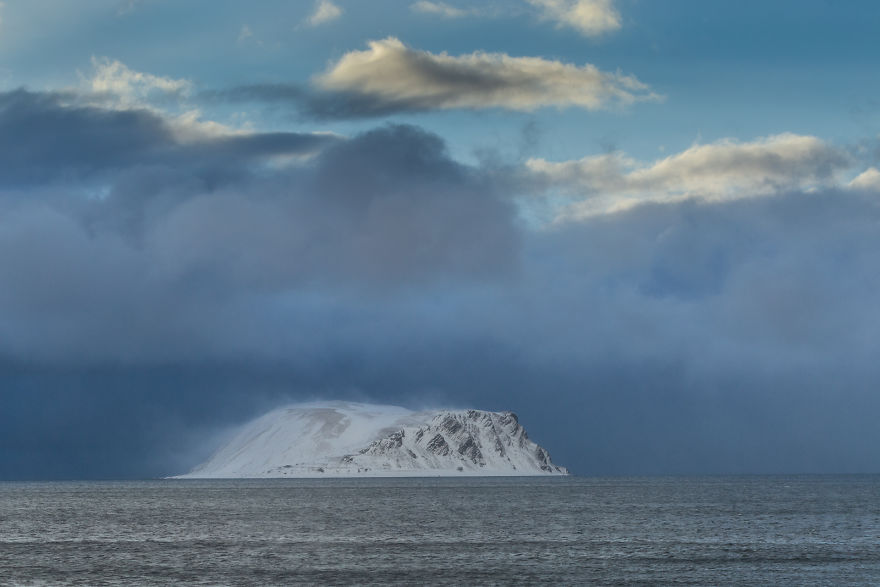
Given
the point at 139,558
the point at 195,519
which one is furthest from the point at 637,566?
the point at 195,519

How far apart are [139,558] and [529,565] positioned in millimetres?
45082

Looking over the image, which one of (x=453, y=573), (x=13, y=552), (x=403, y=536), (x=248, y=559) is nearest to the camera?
(x=453, y=573)

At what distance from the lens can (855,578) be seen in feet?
308

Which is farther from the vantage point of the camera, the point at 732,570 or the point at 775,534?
the point at 775,534

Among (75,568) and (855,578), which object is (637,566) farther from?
(75,568)

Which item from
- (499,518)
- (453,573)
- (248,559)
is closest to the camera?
(453,573)

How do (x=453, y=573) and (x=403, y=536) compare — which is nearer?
(x=453, y=573)

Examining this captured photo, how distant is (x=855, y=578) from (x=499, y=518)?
10069 cm

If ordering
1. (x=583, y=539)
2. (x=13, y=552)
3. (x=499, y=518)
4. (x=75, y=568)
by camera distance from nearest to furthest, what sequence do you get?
(x=75, y=568)
(x=13, y=552)
(x=583, y=539)
(x=499, y=518)

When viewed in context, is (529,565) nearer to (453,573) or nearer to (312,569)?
(453,573)

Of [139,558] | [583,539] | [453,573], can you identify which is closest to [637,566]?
[453,573]

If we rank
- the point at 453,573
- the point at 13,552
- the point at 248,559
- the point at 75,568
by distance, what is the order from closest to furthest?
the point at 453,573 → the point at 75,568 → the point at 248,559 → the point at 13,552

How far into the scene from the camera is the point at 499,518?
189875mm

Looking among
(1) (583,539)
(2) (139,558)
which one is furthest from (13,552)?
(1) (583,539)
